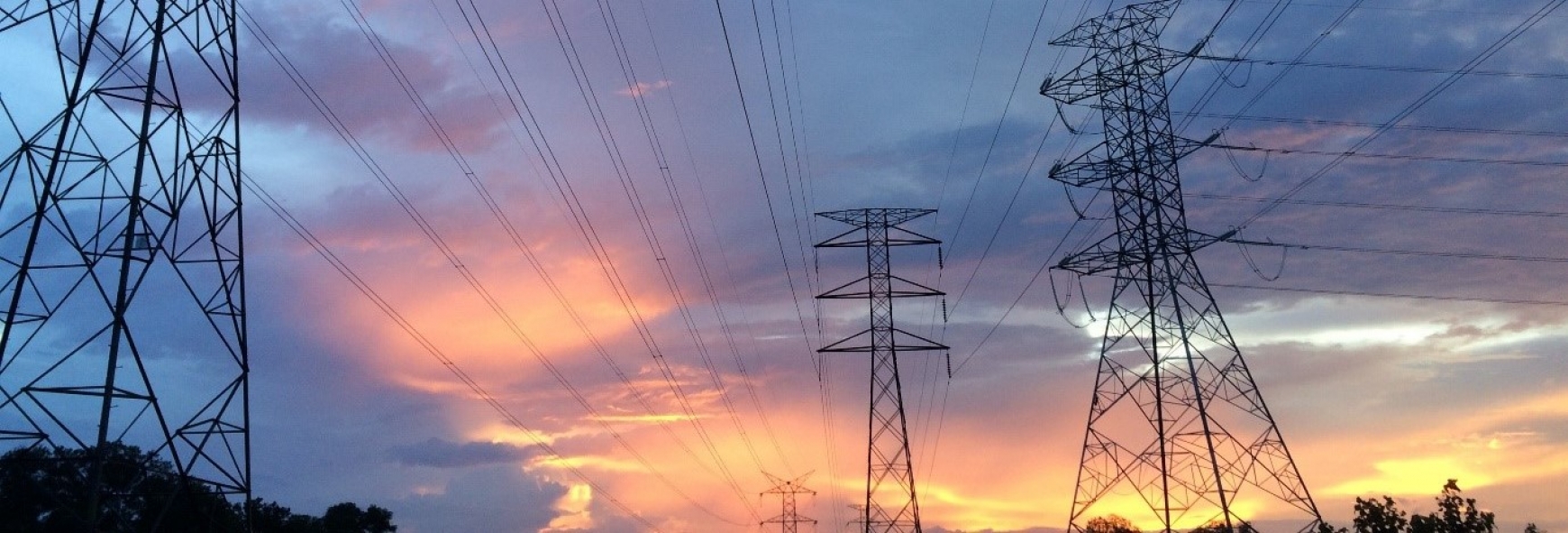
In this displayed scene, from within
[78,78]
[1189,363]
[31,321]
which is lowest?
[31,321]

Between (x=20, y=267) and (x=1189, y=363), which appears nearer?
(x=20, y=267)

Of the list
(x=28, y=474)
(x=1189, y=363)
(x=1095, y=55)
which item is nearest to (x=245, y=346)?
(x=1189, y=363)

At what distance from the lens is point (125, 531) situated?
84.8 ft

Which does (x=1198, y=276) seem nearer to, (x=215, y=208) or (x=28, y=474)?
(x=215, y=208)

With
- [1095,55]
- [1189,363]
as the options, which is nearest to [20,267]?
[1189,363]

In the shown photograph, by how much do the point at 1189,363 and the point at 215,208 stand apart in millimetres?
31020

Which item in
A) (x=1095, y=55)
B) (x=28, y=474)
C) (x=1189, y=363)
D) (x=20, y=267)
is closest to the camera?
(x=20, y=267)

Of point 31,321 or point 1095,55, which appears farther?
point 1095,55

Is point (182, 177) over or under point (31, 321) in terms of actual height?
over

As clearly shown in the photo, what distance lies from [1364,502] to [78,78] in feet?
116

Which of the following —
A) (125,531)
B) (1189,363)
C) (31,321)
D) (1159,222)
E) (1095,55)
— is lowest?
(125,531)

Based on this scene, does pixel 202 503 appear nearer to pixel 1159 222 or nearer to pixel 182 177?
pixel 182 177

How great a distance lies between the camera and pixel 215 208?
29578 mm

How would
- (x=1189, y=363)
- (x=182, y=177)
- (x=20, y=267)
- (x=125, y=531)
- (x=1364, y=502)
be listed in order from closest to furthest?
(x=20, y=267)
(x=125, y=531)
(x=182, y=177)
(x=1364, y=502)
(x=1189, y=363)
